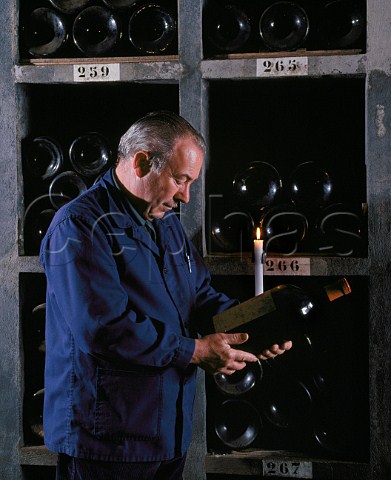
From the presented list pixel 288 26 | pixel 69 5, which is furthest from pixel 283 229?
pixel 69 5

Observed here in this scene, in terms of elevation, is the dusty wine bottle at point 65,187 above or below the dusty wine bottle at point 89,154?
below

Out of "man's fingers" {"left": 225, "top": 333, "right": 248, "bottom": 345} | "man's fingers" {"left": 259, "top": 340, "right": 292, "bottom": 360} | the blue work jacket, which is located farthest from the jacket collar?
"man's fingers" {"left": 259, "top": 340, "right": 292, "bottom": 360}

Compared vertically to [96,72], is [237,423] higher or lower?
lower

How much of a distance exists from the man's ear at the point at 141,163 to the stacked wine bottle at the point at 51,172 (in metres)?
0.75

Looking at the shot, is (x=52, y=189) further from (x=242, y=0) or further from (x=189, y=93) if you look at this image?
(x=242, y=0)

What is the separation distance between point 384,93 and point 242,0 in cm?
94

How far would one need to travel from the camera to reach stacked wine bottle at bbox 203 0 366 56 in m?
2.32

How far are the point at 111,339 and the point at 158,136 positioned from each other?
658mm

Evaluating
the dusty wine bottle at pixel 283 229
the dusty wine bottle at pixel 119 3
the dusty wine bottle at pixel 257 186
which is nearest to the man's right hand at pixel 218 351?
the dusty wine bottle at pixel 283 229

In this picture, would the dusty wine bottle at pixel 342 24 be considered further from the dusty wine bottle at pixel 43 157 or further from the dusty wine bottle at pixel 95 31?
the dusty wine bottle at pixel 43 157

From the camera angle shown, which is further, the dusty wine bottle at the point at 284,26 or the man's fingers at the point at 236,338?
the dusty wine bottle at the point at 284,26

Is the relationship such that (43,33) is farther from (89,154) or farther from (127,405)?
(127,405)

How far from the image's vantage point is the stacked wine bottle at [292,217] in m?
2.38

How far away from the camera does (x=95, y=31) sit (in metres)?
2.48
